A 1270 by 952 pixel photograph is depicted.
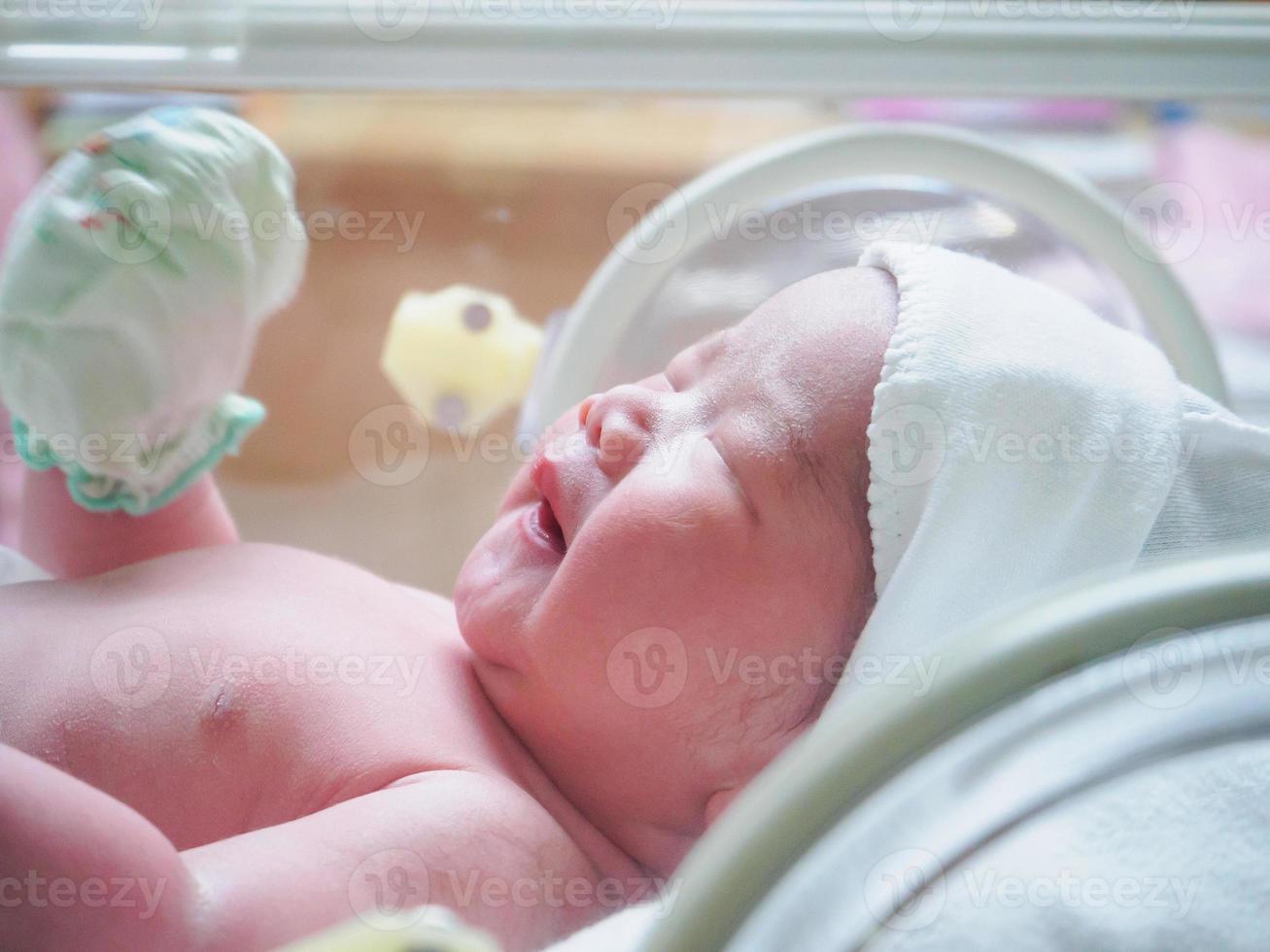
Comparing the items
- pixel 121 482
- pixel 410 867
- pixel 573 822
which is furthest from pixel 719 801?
pixel 121 482

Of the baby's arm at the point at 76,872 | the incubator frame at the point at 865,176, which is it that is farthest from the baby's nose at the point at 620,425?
the baby's arm at the point at 76,872

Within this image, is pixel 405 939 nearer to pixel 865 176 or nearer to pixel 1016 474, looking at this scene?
pixel 1016 474

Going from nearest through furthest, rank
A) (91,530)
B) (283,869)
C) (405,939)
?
(405,939) → (283,869) → (91,530)

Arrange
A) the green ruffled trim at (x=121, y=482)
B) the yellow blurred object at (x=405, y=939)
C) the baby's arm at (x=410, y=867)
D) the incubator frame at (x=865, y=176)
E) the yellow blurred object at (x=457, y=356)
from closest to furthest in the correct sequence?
1. the yellow blurred object at (x=405, y=939)
2. the baby's arm at (x=410, y=867)
3. the green ruffled trim at (x=121, y=482)
4. the incubator frame at (x=865, y=176)
5. the yellow blurred object at (x=457, y=356)

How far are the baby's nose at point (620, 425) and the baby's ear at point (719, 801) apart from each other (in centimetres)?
23

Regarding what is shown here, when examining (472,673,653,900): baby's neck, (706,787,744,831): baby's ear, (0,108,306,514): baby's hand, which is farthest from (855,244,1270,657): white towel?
(0,108,306,514): baby's hand

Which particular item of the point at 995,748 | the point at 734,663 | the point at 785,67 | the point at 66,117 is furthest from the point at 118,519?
the point at 785,67

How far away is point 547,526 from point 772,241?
447 millimetres

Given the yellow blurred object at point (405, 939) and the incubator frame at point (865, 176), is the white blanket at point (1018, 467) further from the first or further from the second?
the incubator frame at point (865, 176)

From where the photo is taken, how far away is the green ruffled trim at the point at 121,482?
2.91ft

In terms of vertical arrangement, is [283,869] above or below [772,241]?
below

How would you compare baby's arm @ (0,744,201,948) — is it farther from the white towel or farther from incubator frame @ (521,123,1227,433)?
incubator frame @ (521,123,1227,433)

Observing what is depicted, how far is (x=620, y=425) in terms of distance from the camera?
2.58ft

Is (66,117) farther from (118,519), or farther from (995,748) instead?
A: (995,748)
